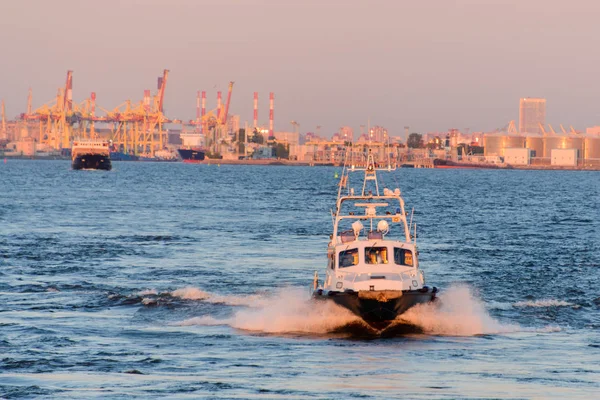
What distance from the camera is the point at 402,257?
29.0 m

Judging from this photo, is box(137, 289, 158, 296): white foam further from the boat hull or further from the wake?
the boat hull

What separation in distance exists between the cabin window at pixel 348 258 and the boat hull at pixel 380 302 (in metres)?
1.16

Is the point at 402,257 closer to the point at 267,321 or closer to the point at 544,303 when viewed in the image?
the point at 267,321

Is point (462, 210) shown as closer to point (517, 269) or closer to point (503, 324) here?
point (517, 269)

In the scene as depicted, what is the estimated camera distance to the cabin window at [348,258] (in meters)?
29.0

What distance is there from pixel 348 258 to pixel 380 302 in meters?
2.01

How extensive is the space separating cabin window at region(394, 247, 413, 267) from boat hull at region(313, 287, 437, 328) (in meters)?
1.12

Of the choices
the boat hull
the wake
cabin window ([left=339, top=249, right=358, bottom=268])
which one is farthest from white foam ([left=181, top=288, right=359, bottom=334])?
cabin window ([left=339, top=249, right=358, bottom=268])

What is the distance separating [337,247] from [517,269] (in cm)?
1897

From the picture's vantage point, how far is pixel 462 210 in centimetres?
9394

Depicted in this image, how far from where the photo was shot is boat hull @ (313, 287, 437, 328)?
27.5m

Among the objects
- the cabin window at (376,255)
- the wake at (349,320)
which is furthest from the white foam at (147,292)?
the cabin window at (376,255)

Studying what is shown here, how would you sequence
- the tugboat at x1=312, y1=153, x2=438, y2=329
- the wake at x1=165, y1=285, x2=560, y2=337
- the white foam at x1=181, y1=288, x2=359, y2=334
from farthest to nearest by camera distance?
the white foam at x1=181, y1=288, x2=359, y2=334
the wake at x1=165, y1=285, x2=560, y2=337
the tugboat at x1=312, y1=153, x2=438, y2=329

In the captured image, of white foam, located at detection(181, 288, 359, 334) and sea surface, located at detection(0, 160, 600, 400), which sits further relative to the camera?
white foam, located at detection(181, 288, 359, 334)
